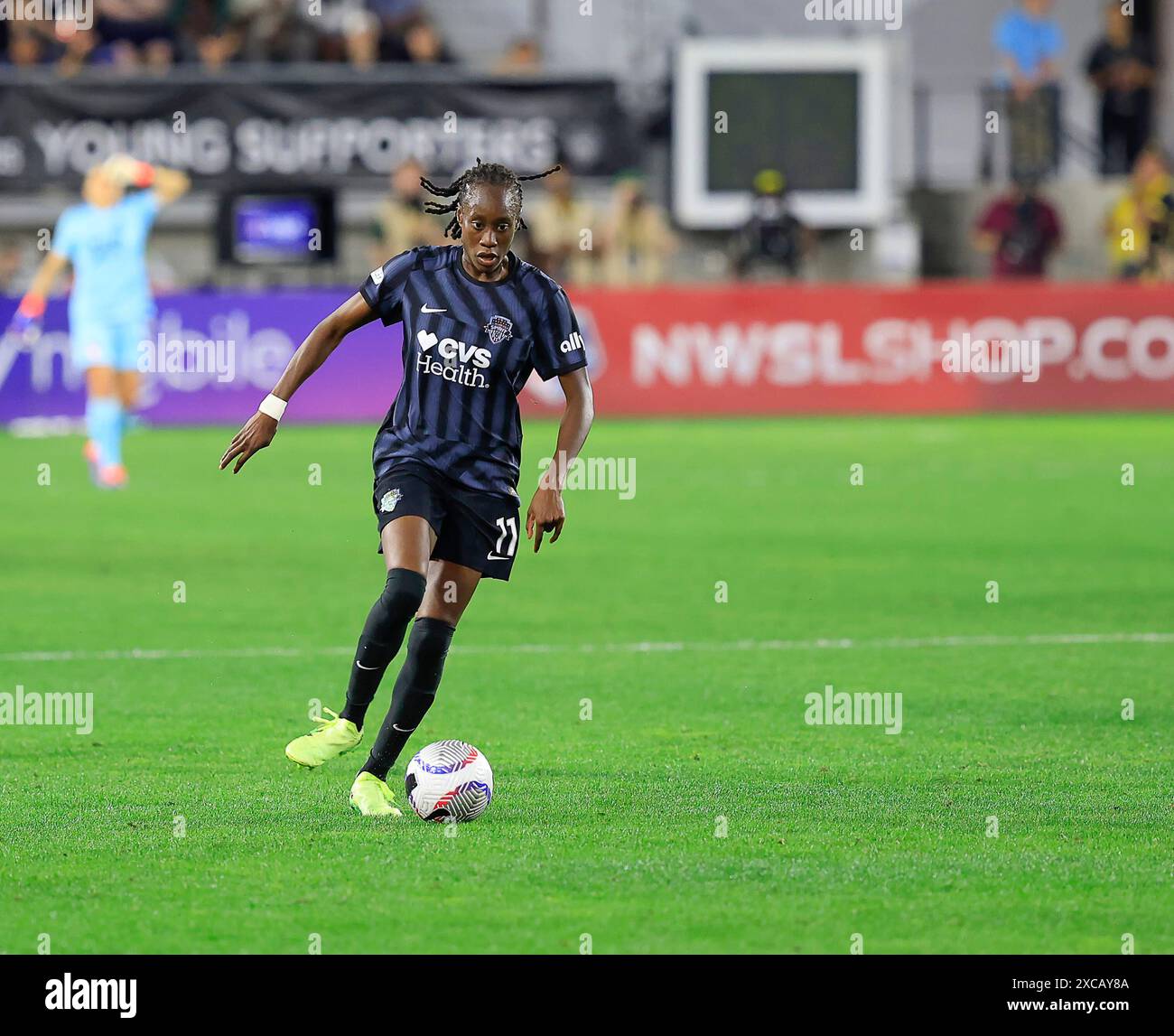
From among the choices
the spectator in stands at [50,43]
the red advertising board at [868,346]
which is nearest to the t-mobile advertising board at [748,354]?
the red advertising board at [868,346]

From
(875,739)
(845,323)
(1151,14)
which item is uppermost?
(1151,14)

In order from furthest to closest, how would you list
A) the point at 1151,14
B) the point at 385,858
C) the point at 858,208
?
the point at 1151,14 → the point at 858,208 → the point at 385,858

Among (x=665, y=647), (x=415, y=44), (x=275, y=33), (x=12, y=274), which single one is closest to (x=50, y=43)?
(x=275, y=33)

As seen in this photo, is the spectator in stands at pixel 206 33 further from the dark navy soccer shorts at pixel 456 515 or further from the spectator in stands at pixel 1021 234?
the dark navy soccer shorts at pixel 456 515

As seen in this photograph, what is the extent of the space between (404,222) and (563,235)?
1878 mm

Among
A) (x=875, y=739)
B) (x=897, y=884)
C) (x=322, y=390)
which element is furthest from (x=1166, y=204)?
(x=897, y=884)

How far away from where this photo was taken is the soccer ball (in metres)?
7.16

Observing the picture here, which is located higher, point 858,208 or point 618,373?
point 858,208

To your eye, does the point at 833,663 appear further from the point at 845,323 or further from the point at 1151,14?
the point at 1151,14

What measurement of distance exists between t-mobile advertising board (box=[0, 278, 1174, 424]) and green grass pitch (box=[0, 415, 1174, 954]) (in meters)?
6.13

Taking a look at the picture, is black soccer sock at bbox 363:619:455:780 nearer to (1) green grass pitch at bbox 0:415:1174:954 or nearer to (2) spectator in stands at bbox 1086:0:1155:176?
(1) green grass pitch at bbox 0:415:1174:954

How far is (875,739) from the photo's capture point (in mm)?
8789

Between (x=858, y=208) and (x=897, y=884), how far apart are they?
965 inches

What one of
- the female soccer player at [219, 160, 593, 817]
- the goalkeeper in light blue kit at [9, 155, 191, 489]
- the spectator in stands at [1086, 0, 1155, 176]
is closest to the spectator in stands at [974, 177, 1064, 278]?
the spectator in stands at [1086, 0, 1155, 176]
